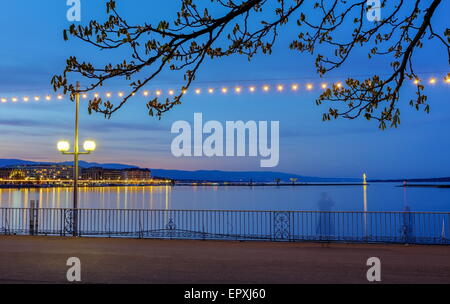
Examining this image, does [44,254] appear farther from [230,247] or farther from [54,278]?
[230,247]

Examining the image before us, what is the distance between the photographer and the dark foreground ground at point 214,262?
26.7ft

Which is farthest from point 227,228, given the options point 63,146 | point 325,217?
point 63,146

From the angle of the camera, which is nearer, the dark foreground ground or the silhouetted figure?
the dark foreground ground

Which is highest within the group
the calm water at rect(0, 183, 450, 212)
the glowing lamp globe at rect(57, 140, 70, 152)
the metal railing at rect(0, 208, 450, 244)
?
the glowing lamp globe at rect(57, 140, 70, 152)

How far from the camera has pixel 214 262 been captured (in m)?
9.84

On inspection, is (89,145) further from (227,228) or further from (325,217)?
(325,217)

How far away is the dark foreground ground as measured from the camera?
26.7 feet

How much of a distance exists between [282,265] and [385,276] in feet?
6.89

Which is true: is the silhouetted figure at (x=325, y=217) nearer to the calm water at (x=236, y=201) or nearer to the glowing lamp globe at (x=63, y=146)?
the glowing lamp globe at (x=63, y=146)

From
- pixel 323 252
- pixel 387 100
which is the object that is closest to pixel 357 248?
pixel 323 252

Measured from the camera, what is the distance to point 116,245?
12711 mm

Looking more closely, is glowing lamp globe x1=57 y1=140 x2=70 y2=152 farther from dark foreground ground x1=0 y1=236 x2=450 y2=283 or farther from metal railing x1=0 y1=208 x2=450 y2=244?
dark foreground ground x1=0 y1=236 x2=450 y2=283

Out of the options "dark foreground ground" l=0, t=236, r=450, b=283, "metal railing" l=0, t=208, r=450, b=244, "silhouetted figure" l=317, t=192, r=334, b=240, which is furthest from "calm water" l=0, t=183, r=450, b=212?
"dark foreground ground" l=0, t=236, r=450, b=283

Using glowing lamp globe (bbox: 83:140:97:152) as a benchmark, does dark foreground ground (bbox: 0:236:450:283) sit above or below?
below
